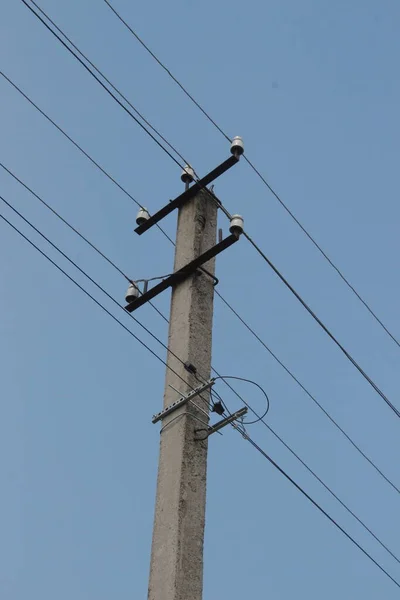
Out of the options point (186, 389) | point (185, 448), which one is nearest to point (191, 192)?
point (186, 389)

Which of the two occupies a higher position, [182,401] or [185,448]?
[182,401]

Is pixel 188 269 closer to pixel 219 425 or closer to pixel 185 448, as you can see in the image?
pixel 219 425

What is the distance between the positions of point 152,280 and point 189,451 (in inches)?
73.9

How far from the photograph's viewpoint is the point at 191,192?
8.98 metres

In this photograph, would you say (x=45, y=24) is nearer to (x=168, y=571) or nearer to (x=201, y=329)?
(x=201, y=329)

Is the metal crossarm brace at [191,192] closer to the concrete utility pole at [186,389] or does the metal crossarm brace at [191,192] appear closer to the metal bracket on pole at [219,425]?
the concrete utility pole at [186,389]

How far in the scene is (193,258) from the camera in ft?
27.8

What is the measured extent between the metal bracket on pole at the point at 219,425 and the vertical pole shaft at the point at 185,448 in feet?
0.16

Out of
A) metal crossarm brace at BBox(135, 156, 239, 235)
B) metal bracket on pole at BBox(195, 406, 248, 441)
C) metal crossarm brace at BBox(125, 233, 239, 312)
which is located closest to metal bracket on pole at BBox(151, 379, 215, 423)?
metal bracket on pole at BBox(195, 406, 248, 441)

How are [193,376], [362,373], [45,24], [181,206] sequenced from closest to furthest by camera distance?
[193,376]
[45,24]
[181,206]
[362,373]

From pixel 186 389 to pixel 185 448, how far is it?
0.54 meters

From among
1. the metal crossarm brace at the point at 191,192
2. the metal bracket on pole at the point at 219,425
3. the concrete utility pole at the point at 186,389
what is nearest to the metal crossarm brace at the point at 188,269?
the concrete utility pole at the point at 186,389

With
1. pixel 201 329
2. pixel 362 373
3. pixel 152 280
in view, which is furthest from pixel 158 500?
pixel 362 373

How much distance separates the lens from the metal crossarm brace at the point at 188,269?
8.23m
